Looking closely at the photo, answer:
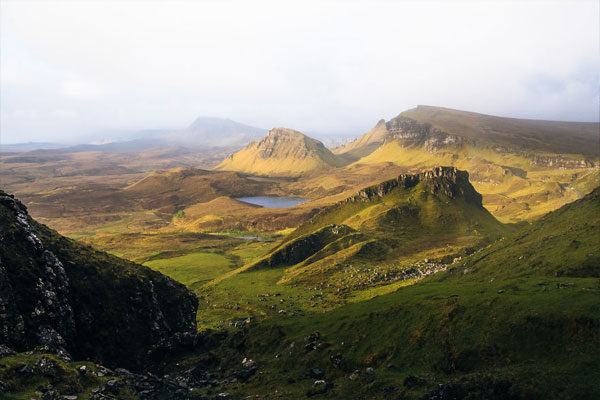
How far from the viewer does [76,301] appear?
2227 inches

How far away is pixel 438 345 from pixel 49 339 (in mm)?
53981

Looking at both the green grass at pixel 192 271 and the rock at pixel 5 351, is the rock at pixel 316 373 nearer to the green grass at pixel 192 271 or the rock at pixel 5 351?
the rock at pixel 5 351

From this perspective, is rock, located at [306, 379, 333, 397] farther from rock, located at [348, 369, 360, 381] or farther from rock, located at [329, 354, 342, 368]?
rock, located at [329, 354, 342, 368]

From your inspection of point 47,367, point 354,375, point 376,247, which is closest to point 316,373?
point 354,375

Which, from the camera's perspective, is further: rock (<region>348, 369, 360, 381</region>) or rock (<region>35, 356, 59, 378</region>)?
rock (<region>348, 369, 360, 381</region>)

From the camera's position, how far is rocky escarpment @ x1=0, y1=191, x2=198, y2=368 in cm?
4678

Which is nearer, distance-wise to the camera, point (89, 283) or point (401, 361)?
point (401, 361)

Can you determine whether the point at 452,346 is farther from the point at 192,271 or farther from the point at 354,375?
the point at 192,271

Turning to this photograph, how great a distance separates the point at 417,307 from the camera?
178ft

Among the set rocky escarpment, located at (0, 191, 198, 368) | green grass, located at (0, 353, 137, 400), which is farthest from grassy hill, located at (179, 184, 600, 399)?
green grass, located at (0, 353, 137, 400)

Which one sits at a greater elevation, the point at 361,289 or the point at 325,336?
the point at 325,336

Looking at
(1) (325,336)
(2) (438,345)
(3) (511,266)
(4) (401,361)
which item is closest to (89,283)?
(1) (325,336)

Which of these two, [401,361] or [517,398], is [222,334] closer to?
[401,361]

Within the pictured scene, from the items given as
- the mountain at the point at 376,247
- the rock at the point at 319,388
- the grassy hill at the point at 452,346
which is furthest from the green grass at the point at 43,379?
the mountain at the point at 376,247
